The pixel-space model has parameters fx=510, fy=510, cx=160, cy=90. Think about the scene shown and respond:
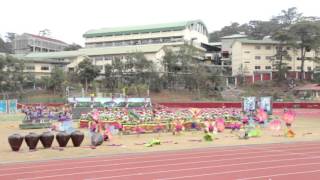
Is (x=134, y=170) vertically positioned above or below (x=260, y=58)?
below

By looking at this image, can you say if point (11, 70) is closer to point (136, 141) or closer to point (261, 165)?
point (136, 141)

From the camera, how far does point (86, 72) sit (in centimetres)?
7788

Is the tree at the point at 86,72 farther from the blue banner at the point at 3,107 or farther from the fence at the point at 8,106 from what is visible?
the blue banner at the point at 3,107

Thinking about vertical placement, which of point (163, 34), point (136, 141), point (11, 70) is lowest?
point (136, 141)

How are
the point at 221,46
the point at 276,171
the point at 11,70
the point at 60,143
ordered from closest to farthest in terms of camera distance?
the point at 276,171
the point at 60,143
the point at 11,70
the point at 221,46

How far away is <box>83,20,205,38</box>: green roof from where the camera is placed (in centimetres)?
9481

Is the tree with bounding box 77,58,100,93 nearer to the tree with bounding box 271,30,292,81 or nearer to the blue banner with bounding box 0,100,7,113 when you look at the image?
the blue banner with bounding box 0,100,7,113

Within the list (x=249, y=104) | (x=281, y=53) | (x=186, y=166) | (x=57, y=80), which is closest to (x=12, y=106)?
(x=57, y=80)

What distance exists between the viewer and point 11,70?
76.9 m

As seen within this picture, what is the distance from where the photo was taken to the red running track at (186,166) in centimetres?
1519

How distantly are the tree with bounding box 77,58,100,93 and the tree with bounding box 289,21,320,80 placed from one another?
30878 millimetres

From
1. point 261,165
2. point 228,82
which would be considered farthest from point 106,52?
point 261,165

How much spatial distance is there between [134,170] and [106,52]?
72.0 m

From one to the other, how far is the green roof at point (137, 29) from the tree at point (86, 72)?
21557 millimetres
